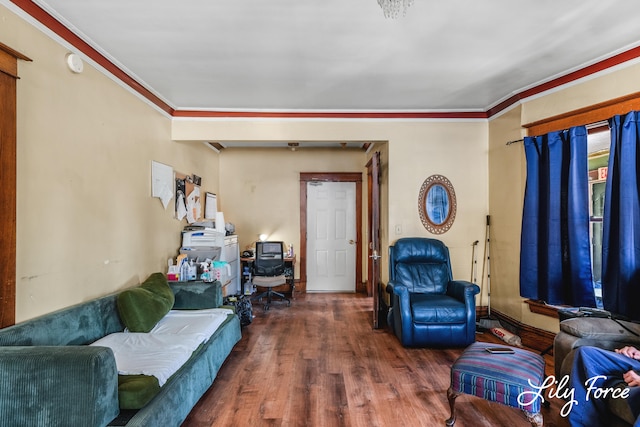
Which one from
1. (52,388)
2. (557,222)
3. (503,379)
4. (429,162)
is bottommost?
(503,379)

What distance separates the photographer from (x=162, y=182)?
372cm

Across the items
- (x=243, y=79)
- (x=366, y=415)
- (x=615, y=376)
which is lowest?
(x=366, y=415)

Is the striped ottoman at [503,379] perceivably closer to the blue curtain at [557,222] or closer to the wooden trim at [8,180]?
the blue curtain at [557,222]

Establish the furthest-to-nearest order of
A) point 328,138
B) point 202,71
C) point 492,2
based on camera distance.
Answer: point 328,138 → point 202,71 → point 492,2

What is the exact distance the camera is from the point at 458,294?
3457 mm

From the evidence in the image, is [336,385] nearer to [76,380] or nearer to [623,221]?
[76,380]

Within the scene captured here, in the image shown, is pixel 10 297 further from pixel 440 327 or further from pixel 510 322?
pixel 510 322

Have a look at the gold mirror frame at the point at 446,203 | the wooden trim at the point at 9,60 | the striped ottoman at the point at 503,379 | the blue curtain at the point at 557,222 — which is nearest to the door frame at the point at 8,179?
the wooden trim at the point at 9,60

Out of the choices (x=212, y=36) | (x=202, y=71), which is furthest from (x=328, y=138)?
(x=212, y=36)

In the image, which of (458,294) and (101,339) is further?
(458,294)

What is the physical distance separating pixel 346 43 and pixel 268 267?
328 centimetres

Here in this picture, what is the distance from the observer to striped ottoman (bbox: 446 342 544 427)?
1862mm

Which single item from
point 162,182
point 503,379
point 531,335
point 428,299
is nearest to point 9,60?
point 162,182

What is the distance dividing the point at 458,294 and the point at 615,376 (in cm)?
166
